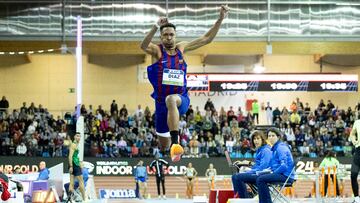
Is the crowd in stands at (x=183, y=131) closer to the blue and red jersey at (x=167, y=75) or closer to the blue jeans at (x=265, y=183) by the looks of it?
the blue jeans at (x=265, y=183)

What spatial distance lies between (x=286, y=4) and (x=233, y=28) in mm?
2705

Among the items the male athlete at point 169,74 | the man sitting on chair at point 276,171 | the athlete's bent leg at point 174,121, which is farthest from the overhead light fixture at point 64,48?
the athlete's bent leg at point 174,121

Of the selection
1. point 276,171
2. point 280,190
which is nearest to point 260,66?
point 280,190

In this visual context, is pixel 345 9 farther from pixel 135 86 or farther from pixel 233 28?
pixel 135 86

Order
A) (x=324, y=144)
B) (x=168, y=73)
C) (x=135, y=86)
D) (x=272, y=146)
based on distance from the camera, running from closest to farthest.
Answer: (x=168, y=73) < (x=272, y=146) < (x=324, y=144) < (x=135, y=86)

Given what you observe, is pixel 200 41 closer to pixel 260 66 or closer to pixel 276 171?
pixel 276 171

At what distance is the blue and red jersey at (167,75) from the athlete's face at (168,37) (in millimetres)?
106

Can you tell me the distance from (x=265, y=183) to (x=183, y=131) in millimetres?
18922

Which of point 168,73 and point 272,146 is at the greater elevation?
point 168,73

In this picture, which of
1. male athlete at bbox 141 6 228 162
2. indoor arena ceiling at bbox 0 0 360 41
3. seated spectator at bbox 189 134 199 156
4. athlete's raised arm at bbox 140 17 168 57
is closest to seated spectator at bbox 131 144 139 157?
seated spectator at bbox 189 134 199 156

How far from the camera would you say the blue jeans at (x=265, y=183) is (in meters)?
10.8

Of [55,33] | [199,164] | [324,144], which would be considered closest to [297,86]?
[324,144]

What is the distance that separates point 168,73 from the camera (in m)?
8.20

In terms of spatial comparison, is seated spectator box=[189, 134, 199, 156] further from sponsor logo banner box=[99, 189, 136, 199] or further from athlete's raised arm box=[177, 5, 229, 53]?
athlete's raised arm box=[177, 5, 229, 53]
